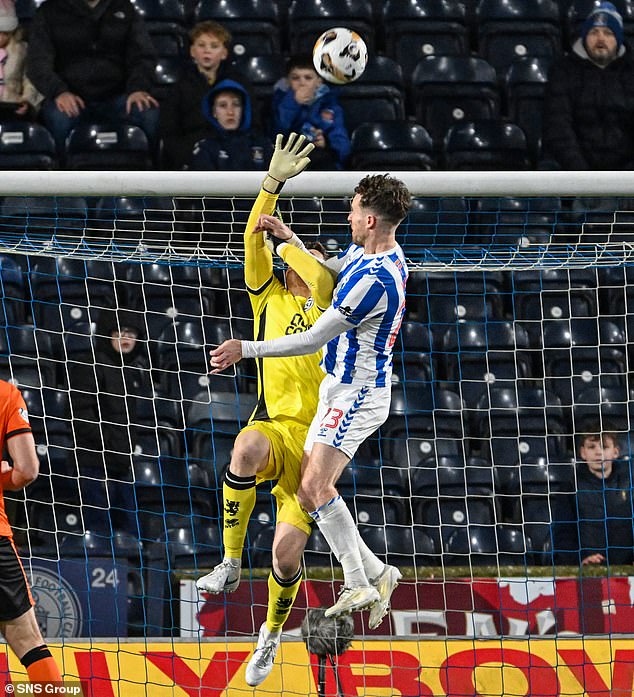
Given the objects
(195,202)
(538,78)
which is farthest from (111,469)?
(538,78)

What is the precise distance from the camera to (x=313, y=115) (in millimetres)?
9117

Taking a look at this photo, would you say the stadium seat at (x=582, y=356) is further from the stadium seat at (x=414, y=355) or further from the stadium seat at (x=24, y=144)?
the stadium seat at (x=24, y=144)

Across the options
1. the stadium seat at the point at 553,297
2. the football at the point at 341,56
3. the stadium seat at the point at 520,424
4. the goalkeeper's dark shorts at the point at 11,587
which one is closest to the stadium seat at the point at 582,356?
the stadium seat at the point at 553,297

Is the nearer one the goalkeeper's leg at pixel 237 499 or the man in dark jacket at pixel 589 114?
the goalkeeper's leg at pixel 237 499

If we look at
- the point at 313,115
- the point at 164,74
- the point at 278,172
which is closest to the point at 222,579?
the point at 278,172

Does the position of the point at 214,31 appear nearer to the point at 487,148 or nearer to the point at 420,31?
the point at 420,31

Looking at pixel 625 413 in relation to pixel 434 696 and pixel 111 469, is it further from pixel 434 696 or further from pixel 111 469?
pixel 111 469

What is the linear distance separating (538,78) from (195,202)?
10.2 feet

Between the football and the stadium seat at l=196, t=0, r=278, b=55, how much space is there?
394 centimetres

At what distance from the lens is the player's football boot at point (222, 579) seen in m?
5.85

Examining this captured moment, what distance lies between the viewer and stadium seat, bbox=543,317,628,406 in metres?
8.77

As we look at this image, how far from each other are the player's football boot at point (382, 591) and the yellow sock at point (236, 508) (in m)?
0.68

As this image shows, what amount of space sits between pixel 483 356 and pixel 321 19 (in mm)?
3490

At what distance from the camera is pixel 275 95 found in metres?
9.23
